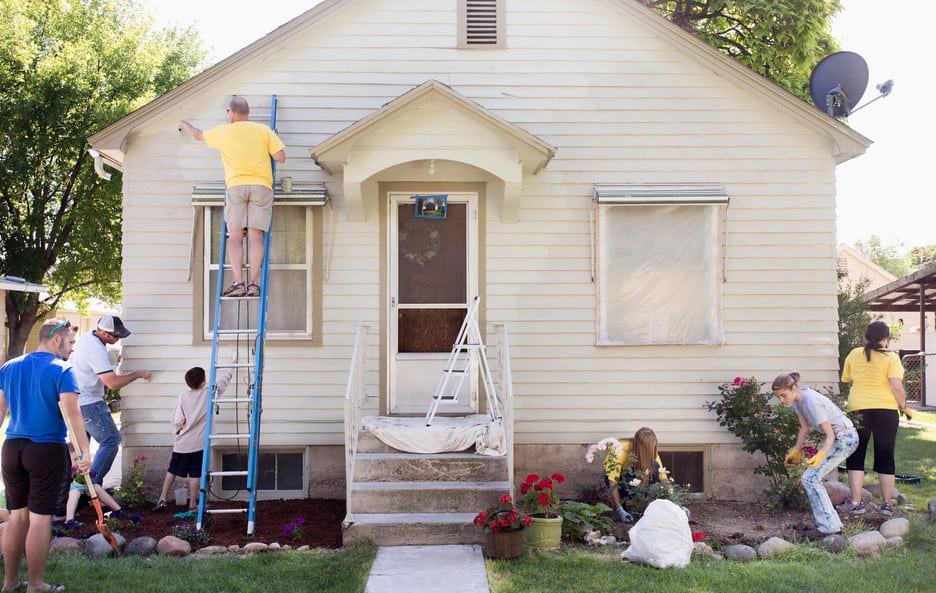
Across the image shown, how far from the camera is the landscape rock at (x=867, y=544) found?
6578 millimetres

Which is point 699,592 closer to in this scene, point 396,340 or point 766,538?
point 766,538

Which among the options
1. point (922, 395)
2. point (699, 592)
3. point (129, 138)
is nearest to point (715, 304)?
point (699, 592)

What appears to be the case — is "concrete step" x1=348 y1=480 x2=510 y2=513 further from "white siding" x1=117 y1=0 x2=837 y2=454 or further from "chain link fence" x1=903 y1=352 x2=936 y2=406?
"chain link fence" x1=903 y1=352 x2=936 y2=406

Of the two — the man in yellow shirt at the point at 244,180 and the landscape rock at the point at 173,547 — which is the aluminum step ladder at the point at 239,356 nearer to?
the man in yellow shirt at the point at 244,180

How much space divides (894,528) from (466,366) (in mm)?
4036

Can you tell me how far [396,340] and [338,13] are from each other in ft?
11.2

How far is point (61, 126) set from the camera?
69.9 ft

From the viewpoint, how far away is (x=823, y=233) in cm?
891

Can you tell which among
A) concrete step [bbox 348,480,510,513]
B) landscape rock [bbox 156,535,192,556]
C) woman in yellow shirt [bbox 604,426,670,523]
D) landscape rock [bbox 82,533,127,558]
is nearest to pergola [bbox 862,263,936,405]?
woman in yellow shirt [bbox 604,426,670,523]

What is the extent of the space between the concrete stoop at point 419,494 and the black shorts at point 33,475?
2.23 metres

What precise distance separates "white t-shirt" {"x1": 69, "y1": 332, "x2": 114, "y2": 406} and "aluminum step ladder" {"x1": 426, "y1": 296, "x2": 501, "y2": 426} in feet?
9.97

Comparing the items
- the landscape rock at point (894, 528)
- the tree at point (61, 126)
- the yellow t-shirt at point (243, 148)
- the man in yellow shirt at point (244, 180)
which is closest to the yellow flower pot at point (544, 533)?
the landscape rock at point (894, 528)

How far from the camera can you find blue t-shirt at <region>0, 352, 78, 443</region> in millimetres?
5547

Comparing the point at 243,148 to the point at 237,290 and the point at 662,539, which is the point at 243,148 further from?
the point at 662,539
